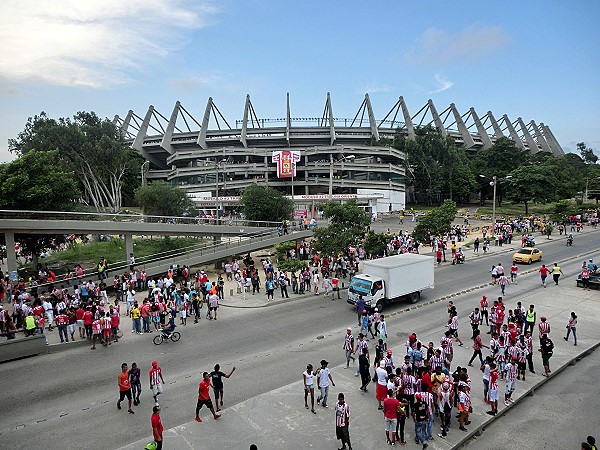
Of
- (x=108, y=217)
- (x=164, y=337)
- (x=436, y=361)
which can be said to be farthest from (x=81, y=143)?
(x=436, y=361)

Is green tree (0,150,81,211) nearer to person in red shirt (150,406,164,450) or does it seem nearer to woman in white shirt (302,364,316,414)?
person in red shirt (150,406,164,450)

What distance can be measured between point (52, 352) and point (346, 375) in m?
11.0

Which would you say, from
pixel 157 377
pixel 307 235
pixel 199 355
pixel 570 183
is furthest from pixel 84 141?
pixel 570 183

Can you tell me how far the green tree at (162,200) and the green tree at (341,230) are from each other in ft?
63.0

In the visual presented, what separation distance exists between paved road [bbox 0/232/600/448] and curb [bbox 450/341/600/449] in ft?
16.0

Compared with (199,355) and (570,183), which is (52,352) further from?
(570,183)

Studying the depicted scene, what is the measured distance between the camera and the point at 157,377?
11180 mm

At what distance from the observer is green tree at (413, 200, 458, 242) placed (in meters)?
34.2

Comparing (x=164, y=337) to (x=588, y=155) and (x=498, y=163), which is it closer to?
(x=498, y=163)

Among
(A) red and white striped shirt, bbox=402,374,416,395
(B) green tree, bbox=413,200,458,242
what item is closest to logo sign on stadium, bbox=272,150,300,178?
(B) green tree, bbox=413,200,458,242

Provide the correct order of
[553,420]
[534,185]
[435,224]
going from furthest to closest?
1. [534,185]
2. [435,224]
3. [553,420]

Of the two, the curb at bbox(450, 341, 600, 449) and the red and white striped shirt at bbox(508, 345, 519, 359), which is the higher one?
the red and white striped shirt at bbox(508, 345, 519, 359)

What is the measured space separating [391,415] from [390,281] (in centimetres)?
1112

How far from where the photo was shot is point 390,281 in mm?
19750
